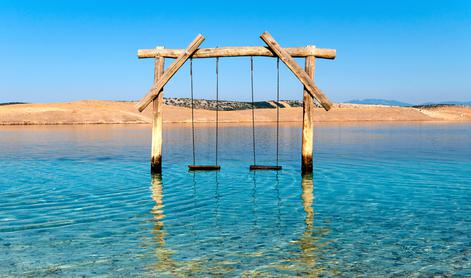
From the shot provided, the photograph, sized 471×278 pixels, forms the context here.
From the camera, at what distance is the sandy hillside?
75.5m

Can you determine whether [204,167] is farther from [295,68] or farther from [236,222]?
[236,222]

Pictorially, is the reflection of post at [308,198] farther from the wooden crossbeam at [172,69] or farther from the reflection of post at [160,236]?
the wooden crossbeam at [172,69]

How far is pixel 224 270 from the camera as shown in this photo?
685cm

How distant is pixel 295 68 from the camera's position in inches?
666

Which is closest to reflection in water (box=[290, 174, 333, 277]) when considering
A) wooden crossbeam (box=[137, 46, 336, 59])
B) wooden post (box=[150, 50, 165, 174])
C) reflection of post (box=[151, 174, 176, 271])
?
reflection of post (box=[151, 174, 176, 271])

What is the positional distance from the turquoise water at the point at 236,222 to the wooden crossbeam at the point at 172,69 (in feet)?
9.32

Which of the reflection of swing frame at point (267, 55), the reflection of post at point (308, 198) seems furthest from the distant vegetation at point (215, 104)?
the reflection of post at point (308, 198)

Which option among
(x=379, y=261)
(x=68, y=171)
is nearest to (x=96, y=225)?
(x=379, y=261)

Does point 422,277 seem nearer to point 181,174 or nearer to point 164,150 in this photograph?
point 181,174

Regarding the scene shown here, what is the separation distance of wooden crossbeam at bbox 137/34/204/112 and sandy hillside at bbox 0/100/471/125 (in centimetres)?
6047

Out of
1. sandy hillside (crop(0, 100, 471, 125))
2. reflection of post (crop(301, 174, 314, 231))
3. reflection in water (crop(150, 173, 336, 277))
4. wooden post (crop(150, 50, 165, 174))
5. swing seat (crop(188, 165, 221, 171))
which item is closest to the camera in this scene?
reflection in water (crop(150, 173, 336, 277))

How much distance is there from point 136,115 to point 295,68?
66.3 metres

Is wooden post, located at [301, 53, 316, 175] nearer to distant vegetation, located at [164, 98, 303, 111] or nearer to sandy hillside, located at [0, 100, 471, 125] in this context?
sandy hillside, located at [0, 100, 471, 125]

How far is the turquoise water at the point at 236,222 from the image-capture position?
7094 mm
